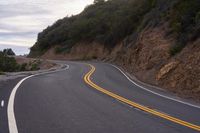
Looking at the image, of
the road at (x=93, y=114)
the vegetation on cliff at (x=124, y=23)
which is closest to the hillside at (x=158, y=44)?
the vegetation on cliff at (x=124, y=23)

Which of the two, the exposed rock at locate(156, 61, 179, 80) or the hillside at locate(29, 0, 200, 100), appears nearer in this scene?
the hillside at locate(29, 0, 200, 100)

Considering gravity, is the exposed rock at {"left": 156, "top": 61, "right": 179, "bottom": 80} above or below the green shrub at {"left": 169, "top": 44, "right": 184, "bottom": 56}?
below

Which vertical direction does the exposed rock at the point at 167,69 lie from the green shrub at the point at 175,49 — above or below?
below

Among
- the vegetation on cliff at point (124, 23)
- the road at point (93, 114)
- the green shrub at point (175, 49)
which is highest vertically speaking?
the vegetation on cliff at point (124, 23)

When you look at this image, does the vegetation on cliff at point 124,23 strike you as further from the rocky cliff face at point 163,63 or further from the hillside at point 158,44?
the rocky cliff face at point 163,63

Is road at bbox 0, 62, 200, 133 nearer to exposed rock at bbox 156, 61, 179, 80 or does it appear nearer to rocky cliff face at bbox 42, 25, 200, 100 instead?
rocky cliff face at bbox 42, 25, 200, 100

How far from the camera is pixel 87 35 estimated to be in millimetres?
77500

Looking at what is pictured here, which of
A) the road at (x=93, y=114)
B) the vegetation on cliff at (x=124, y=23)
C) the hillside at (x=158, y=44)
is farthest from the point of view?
the vegetation on cliff at (x=124, y=23)

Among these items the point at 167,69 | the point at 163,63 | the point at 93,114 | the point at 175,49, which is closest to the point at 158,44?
the point at 163,63

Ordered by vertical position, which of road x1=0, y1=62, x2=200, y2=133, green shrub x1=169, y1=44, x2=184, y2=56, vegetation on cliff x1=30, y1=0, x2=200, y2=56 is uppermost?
vegetation on cliff x1=30, y1=0, x2=200, y2=56

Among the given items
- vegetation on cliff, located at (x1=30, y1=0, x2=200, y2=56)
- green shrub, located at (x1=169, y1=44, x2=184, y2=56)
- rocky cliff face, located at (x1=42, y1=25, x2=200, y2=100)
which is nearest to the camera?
rocky cliff face, located at (x1=42, y1=25, x2=200, y2=100)

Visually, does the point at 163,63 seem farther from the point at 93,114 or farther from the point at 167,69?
the point at 93,114

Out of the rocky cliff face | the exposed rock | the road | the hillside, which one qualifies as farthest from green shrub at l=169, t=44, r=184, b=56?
the road

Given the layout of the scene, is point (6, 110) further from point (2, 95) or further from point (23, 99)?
point (2, 95)
